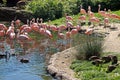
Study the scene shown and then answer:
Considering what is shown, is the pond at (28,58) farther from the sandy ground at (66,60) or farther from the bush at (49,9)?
the bush at (49,9)

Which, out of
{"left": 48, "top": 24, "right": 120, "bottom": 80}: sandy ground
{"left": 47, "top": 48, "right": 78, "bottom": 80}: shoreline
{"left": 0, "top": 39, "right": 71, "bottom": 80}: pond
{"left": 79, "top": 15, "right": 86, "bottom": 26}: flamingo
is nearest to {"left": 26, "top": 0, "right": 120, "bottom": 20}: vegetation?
{"left": 79, "top": 15, "right": 86, "bottom": 26}: flamingo

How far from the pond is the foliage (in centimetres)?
104

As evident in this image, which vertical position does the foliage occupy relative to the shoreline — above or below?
above

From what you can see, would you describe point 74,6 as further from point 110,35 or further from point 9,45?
point 9,45

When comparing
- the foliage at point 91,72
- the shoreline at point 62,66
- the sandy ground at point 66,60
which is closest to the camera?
the foliage at point 91,72

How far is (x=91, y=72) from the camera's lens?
1330cm

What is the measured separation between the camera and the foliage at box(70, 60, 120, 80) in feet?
42.0

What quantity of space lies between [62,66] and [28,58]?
252 cm

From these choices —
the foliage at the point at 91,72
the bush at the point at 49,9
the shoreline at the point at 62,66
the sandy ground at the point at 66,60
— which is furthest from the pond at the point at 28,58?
the bush at the point at 49,9

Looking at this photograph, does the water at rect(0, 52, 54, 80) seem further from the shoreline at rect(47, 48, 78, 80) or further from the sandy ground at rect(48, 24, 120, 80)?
the sandy ground at rect(48, 24, 120, 80)

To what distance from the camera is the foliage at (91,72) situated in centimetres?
1280

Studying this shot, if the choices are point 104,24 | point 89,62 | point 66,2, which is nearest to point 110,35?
point 104,24

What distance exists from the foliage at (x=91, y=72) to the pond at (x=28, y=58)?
1038 mm

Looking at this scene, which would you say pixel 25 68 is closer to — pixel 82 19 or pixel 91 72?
pixel 91 72
